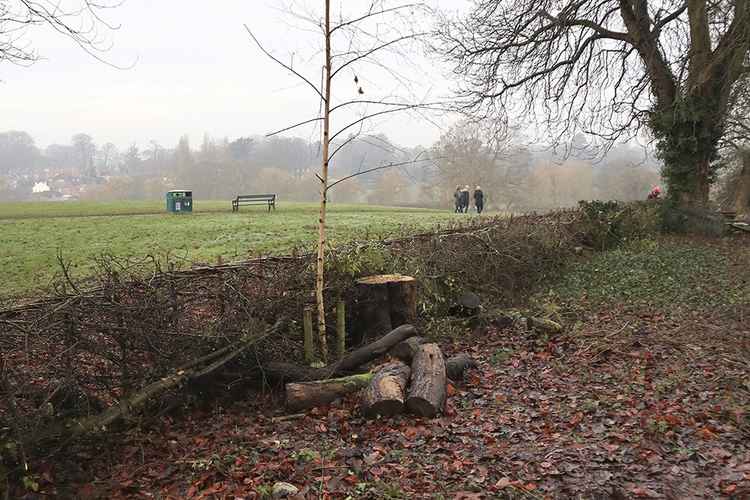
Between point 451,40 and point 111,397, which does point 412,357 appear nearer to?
point 111,397

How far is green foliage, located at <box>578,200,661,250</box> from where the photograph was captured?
14062 millimetres

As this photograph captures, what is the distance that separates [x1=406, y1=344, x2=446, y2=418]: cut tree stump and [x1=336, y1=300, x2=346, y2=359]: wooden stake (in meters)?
1.08

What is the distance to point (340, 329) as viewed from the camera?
6.95 meters

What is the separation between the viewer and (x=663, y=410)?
5.00 m

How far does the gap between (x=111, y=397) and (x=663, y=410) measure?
5250 millimetres

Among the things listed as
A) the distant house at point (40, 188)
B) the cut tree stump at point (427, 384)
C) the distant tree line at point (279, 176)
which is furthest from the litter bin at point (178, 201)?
the distant house at point (40, 188)

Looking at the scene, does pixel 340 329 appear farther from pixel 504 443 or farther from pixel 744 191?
pixel 744 191

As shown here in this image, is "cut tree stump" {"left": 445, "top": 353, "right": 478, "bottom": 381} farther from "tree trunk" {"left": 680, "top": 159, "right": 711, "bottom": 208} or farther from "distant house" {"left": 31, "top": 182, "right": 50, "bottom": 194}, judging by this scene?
"distant house" {"left": 31, "top": 182, "right": 50, "bottom": 194}

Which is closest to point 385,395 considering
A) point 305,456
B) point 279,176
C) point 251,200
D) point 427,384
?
point 427,384

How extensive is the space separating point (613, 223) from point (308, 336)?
10.9 meters

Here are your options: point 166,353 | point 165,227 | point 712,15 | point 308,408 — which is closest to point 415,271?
point 308,408

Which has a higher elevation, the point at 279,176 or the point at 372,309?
the point at 279,176

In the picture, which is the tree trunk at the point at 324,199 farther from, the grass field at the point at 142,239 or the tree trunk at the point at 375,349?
the grass field at the point at 142,239

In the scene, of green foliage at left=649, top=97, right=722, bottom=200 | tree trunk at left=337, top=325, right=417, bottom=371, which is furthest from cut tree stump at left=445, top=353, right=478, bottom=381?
green foliage at left=649, top=97, right=722, bottom=200
